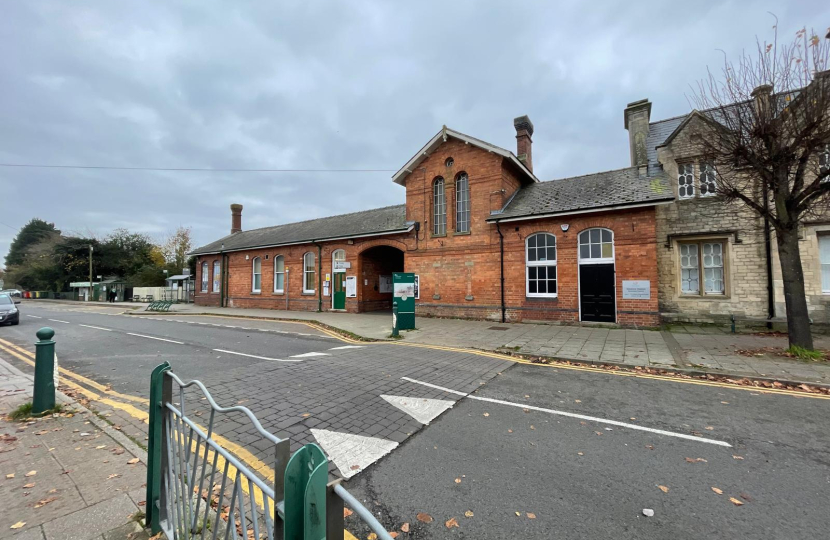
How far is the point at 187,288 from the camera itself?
107 ft

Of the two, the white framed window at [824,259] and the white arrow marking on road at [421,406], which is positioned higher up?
the white framed window at [824,259]

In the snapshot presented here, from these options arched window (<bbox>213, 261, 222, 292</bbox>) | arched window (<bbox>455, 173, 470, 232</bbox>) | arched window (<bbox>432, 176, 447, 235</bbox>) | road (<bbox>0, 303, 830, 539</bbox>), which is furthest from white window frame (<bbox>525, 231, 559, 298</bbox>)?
arched window (<bbox>213, 261, 222, 292</bbox>)

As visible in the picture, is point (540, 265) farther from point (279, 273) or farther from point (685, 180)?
point (279, 273)

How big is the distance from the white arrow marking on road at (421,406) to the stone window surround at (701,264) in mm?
11863

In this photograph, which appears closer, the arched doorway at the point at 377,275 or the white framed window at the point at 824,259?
the white framed window at the point at 824,259

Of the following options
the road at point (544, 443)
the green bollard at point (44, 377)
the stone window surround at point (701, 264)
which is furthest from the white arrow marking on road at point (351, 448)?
the stone window surround at point (701, 264)

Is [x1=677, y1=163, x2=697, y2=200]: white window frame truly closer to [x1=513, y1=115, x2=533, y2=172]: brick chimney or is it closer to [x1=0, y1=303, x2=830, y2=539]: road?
[x1=513, y1=115, x2=533, y2=172]: brick chimney

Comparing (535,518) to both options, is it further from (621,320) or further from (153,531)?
(621,320)

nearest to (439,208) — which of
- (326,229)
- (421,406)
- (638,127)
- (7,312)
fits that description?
(326,229)

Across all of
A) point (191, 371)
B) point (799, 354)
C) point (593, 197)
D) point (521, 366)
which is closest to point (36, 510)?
point (191, 371)

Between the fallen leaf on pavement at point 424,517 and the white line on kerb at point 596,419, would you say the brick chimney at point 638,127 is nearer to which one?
the white line on kerb at point 596,419

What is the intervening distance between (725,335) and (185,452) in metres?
13.6

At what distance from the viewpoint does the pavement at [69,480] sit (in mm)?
2438

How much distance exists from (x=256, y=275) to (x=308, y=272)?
527 centimetres
